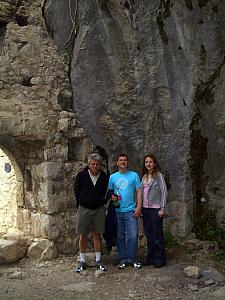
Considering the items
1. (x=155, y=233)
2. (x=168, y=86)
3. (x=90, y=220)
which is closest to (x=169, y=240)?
(x=155, y=233)

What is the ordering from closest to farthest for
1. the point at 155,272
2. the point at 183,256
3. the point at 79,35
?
the point at 155,272, the point at 183,256, the point at 79,35

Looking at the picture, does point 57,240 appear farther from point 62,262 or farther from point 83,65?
point 83,65

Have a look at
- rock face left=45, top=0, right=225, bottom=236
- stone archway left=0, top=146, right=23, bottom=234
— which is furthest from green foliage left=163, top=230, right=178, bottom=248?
stone archway left=0, top=146, right=23, bottom=234

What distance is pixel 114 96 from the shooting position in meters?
6.32

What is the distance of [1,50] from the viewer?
19.7 ft

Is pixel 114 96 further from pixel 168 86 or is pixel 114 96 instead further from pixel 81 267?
pixel 81 267

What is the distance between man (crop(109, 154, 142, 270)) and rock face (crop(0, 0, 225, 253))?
3.42 feet

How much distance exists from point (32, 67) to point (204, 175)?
122 inches

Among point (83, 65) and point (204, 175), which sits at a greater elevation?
point (83, 65)

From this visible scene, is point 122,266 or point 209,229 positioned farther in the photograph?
point 209,229

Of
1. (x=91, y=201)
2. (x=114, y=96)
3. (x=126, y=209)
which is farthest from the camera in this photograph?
(x=114, y=96)

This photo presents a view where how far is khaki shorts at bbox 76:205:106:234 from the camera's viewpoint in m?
5.18

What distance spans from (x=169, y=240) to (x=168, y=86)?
2326 mm

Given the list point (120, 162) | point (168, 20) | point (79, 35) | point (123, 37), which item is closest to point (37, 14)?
point (79, 35)
